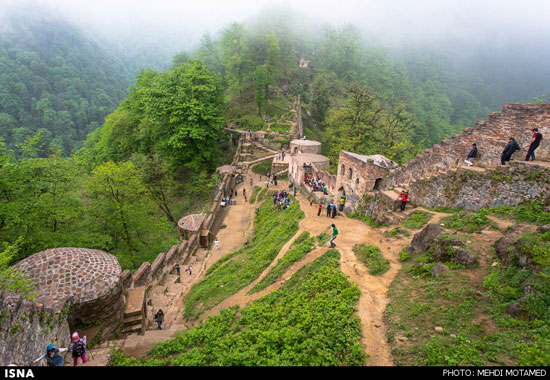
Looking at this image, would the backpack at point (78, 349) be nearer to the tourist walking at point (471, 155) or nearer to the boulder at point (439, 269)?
the boulder at point (439, 269)

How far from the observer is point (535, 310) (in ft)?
22.4

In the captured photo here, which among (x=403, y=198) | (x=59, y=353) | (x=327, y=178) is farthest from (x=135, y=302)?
(x=327, y=178)

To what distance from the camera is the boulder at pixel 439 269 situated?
973cm

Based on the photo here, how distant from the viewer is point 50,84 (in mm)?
73062

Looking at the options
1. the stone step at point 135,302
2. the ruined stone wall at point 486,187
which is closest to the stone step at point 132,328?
the stone step at point 135,302

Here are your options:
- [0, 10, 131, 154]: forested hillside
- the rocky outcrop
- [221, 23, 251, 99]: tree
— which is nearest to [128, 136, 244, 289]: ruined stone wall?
the rocky outcrop

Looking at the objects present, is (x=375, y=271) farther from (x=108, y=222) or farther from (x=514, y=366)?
(x=108, y=222)

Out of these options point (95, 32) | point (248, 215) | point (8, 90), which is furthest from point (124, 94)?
point (248, 215)

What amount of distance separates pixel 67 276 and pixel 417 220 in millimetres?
14870

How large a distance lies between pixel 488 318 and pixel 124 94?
102366mm

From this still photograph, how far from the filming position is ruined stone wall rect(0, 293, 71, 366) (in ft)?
22.3

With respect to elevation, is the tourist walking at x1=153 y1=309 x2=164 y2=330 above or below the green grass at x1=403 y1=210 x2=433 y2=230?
below

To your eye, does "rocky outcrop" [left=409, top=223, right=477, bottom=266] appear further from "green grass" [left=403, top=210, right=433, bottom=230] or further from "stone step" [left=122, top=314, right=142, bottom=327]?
"stone step" [left=122, top=314, right=142, bottom=327]

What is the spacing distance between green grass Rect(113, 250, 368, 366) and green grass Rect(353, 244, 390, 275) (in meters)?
1.31
